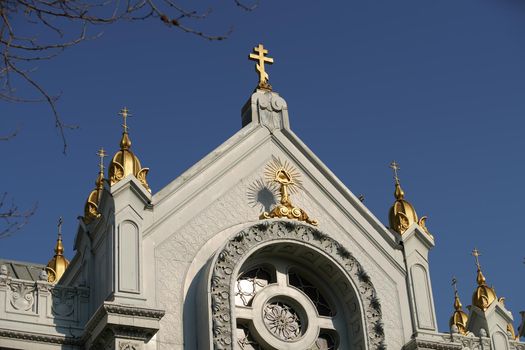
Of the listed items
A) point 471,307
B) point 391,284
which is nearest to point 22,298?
point 391,284

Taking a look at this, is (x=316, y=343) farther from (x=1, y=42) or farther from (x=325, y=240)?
(x=1, y=42)

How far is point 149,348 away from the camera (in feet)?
84.7

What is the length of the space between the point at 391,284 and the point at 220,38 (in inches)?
555

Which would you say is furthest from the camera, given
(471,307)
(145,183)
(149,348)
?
(471,307)

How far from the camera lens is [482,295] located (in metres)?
31.3

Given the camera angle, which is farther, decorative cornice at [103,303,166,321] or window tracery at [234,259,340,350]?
window tracery at [234,259,340,350]

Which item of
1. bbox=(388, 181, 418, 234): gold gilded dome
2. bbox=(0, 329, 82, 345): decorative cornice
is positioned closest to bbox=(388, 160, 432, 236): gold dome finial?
bbox=(388, 181, 418, 234): gold gilded dome

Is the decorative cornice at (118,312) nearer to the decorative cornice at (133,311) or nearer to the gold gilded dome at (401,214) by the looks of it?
the decorative cornice at (133,311)

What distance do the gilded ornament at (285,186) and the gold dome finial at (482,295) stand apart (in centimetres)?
493

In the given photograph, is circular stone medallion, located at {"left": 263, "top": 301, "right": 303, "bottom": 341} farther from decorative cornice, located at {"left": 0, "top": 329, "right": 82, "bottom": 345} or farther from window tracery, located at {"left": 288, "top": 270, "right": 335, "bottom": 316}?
decorative cornice, located at {"left": 0, "top": 329, "right": 82, "bottom": 345}

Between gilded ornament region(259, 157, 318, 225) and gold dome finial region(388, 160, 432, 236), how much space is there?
2213mm

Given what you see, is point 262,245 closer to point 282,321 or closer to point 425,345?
point 282,321

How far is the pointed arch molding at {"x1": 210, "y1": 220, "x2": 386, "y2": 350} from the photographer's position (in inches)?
1040

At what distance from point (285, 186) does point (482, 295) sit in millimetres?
5819
